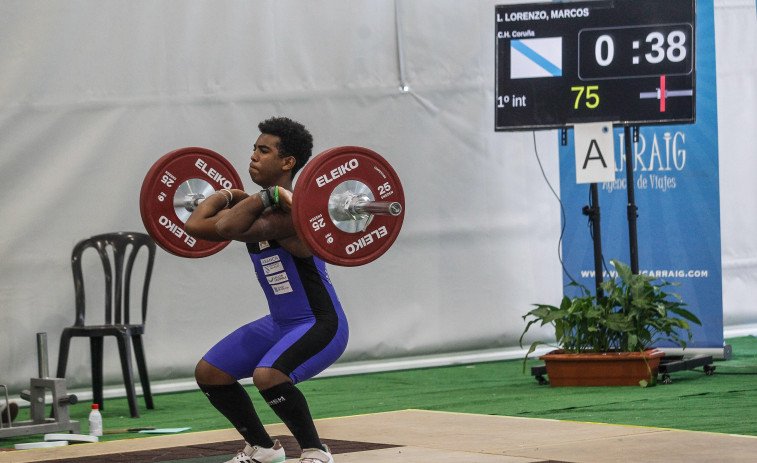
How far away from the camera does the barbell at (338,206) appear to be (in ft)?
11.2

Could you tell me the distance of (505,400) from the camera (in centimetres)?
582

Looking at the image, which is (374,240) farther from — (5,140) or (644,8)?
(5,140)

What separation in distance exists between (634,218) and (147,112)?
9.73 ft

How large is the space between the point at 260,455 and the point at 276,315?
1.64 feet

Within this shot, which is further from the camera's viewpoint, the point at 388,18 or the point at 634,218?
the point at 388,18

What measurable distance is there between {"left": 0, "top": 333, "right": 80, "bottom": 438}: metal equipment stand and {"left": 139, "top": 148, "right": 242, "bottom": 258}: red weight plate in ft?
4.50

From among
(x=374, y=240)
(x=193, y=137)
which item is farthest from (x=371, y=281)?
(x=374, y=240)

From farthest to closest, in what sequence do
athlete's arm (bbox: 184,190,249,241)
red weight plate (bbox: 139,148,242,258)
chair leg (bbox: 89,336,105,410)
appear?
chair leg (bbox: 89,336,105,410) → red weight plate (bbox: 139,148,242,258) → athlete's arm (bbox: 184,190,249,241)

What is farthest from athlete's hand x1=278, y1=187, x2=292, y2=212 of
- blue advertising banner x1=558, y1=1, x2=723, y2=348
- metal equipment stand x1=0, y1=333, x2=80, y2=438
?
blue advertising banner x1=558, y1=1, x2=723, y2=348

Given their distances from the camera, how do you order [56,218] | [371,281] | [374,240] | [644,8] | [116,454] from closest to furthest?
[374,240], [116,454], [644,8], [56,218], [371,281]

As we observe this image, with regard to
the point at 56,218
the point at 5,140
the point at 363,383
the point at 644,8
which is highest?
the point at 644,8

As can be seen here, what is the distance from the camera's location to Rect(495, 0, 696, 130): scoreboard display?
6.18 meters

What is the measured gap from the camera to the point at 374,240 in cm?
358

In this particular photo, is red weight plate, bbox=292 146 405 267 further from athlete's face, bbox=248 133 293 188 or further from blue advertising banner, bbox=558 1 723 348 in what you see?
blue advertising banner, bbox=558 1 723 348
